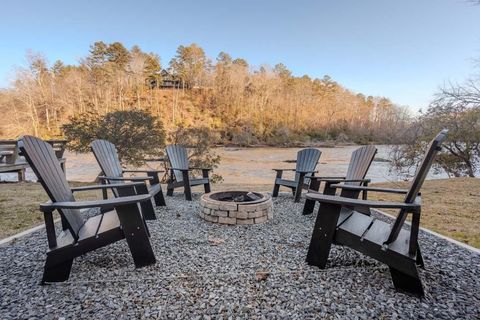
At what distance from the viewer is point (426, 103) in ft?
25.2

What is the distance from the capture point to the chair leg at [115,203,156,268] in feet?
5.78

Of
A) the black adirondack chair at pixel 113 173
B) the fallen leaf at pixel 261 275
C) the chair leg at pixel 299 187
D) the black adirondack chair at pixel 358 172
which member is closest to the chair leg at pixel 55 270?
the black adirondack chair at pixel 113 173

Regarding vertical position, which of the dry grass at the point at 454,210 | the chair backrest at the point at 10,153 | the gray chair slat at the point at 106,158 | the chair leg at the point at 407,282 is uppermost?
the gray chair slat at the point at 106,158

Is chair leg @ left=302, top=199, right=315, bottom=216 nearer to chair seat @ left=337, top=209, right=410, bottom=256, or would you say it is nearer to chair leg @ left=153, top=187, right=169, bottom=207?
chair seat @ left=337, top=209, right=410, bottom=256

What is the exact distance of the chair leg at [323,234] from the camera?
5.85 feet

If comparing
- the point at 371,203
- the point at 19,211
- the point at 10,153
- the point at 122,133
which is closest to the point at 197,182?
the point at 19,211

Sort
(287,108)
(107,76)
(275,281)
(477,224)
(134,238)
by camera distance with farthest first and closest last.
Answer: (287,108), (107,76), (477,224), (134,238), (275,281)

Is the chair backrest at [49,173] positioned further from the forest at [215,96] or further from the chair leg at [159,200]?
the forest at [215,96]

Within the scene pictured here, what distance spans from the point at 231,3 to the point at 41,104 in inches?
746

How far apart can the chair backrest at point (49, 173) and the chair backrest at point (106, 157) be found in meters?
0.75

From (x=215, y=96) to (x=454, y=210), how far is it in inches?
1229

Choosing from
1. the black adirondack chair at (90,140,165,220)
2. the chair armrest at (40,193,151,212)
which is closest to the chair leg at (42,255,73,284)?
the chair armrest at (40,193,151,212)

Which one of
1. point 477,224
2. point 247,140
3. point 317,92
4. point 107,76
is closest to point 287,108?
point 317,92

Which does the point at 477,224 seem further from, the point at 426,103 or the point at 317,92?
the point at 317,92
